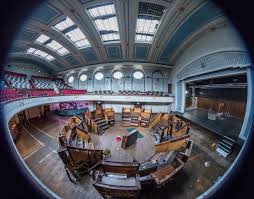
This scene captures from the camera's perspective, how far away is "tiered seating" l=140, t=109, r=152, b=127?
6387 mm

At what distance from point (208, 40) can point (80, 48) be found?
5.92 feet

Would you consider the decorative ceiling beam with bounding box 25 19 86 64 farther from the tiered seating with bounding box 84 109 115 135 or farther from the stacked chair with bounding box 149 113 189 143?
the tiered seating with bounding box 84 109 115 135

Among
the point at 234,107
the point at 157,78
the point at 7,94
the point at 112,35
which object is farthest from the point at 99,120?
the point at 234,107

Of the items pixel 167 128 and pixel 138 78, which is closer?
pixel 138 78

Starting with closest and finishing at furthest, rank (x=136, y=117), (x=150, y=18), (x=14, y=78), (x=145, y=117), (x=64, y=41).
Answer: (x=14, y=78) < (x=64, y=41) < (x=150, y=18) < (x=145, y=117) < (x=136, y=117)

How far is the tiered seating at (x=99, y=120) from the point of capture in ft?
18.0

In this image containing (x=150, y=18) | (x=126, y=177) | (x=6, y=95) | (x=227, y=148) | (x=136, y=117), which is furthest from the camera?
(x=136, y=117)

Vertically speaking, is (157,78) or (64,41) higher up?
(64,41)

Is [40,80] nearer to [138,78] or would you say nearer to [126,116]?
[138,78]

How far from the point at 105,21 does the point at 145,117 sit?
5.55 metres

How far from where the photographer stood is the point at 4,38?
499mm

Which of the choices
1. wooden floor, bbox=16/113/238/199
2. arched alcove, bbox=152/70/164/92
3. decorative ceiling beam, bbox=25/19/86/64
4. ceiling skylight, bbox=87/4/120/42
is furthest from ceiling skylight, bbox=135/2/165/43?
wooden floor, bbox=16/113/238/199

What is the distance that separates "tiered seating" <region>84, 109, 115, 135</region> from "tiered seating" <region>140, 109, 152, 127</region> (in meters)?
1.88

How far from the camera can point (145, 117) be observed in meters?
6.52
